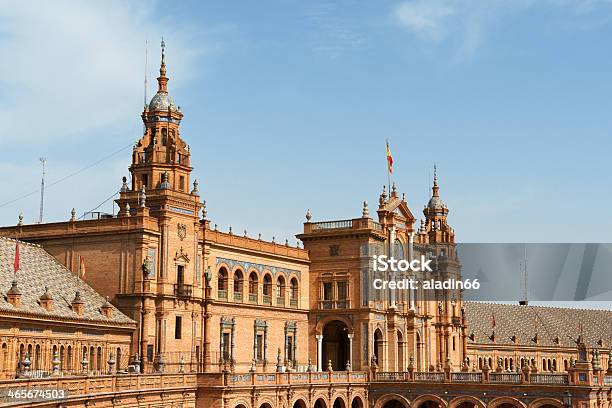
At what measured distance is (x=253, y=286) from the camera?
83.0 metres

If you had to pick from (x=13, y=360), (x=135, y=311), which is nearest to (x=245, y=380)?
(x=135, y=311)

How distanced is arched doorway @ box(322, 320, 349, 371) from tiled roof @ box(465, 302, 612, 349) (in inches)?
1649

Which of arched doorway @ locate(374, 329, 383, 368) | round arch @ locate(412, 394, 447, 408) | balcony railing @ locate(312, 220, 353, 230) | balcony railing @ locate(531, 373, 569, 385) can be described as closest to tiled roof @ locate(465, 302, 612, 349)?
arched doorway @ locate(374, 329, 383, 368)

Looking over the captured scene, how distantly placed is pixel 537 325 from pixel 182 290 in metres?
87.5

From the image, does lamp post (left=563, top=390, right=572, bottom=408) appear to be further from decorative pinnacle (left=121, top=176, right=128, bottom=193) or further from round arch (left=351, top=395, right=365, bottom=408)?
decorative pinnacle (left=121, top=176, right=128, bottom=193)

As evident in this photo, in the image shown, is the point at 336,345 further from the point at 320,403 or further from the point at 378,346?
the point at 320,403

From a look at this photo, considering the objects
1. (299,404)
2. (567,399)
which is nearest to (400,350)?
(299,404)

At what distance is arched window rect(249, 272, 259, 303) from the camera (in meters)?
82.3

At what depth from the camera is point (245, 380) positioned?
6944 centimetres

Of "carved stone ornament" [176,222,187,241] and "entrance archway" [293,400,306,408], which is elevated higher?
"carved stone ornament" [176,222,187,241]

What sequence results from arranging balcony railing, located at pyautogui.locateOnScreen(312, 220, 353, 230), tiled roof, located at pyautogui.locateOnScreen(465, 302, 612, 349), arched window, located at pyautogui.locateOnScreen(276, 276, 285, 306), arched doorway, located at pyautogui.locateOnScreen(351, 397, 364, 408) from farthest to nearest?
tiled roof, located at pyautogui.locateOnScreen(465, 302, 612, 349)
balcony railing, located at pyautogui.locateOnScreen(312, 220, 353, 230)
arched doorway, located at pyautogui.locateOnScreen(351, 397, 364, 408)
arched window, located at pyautogui.locateOnScreen(276, 276, 285, 306)

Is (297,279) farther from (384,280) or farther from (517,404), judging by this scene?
(517,404)

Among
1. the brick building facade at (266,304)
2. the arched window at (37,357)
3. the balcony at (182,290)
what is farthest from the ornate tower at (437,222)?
the arched window at (37,357)

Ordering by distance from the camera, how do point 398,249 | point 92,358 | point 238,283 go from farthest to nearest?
1. point 398,249
2. point 238,283
3. point 92,358
